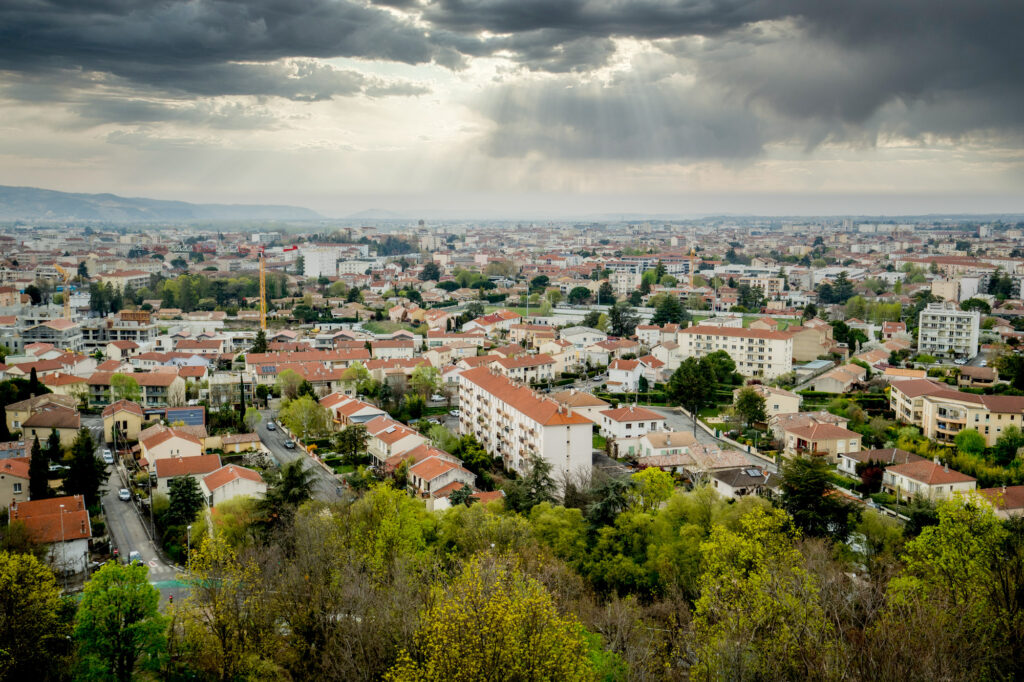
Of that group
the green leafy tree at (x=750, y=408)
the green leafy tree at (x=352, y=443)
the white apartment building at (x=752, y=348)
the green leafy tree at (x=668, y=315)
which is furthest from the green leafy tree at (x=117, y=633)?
the green leafy tree at (x=668, y=315)

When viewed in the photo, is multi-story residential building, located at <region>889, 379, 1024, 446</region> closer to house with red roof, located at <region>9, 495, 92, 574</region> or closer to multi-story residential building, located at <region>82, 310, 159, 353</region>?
house with red roof, located at <region>9, 495, 92, 574</region>

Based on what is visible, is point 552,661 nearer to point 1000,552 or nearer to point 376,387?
point 1000,552

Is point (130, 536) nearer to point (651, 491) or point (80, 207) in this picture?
point (651, 491)

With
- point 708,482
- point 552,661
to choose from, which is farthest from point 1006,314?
point 552,661

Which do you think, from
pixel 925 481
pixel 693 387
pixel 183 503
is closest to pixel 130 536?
pixel 183 503

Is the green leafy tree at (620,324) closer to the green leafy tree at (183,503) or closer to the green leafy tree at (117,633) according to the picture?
the green leafy tree at (183,503)

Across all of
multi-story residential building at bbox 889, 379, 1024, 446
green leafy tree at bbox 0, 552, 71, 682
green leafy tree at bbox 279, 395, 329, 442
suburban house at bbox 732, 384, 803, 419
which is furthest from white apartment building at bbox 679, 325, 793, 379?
green leafy tree at bbox 0, 552, 71, 682
